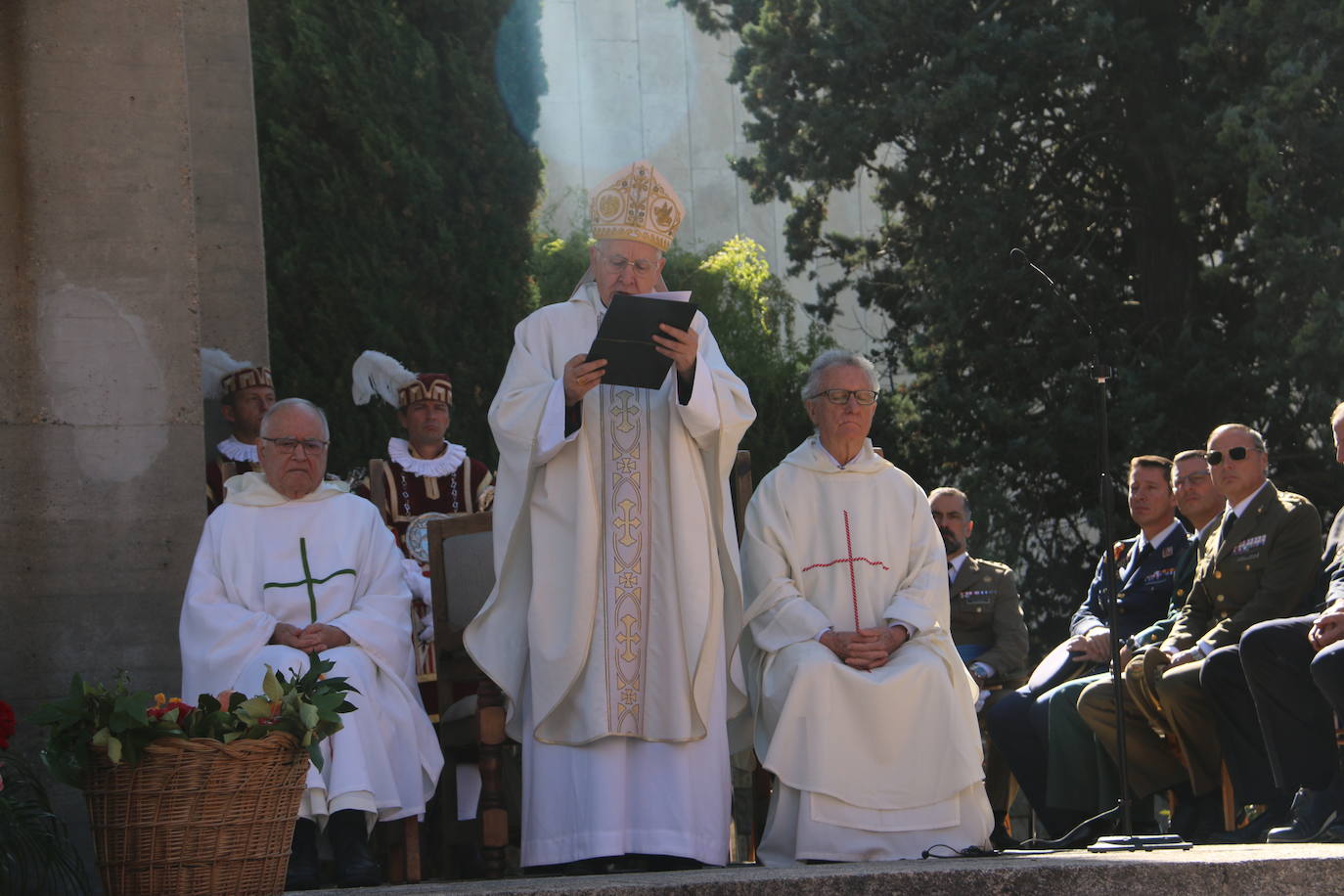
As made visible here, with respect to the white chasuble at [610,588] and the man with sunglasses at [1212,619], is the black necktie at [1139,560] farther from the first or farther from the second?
the white chasuble at [610,588]

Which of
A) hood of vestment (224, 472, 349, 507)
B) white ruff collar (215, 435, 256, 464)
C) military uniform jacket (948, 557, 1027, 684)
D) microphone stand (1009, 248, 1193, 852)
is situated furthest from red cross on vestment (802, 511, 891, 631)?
white ruff collar (215, 435, 256, 464)

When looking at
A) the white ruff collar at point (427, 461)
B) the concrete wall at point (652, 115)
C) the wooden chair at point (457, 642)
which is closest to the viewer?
the wooden chair at point (457, 642)

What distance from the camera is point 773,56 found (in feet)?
53.5

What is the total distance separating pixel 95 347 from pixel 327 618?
130cm

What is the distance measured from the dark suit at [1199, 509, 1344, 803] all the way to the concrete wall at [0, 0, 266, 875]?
3634 mm

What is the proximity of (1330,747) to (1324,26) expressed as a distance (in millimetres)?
9262

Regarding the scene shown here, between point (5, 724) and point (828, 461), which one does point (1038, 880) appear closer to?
point (828, 461)

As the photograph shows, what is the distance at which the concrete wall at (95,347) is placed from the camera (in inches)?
233

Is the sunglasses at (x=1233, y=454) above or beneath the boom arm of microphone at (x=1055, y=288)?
beneath

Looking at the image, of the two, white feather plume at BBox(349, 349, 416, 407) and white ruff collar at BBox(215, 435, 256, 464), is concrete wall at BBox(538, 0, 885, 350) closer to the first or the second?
white feather plume at BBox(349, 349, 416, 407)

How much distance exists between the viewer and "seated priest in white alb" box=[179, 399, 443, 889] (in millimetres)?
5242

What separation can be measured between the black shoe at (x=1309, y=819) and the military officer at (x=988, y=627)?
1.90 m

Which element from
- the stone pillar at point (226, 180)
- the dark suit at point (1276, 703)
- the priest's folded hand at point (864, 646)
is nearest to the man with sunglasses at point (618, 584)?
the priest's folded hand at point (864, 646)

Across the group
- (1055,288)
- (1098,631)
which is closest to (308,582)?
(1055,288)
